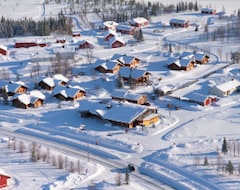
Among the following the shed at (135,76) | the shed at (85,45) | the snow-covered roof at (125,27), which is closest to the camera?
the shed at (135,76)

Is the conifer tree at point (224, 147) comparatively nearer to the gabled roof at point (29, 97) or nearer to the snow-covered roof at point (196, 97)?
the snow-covered roof at point (196, 97)

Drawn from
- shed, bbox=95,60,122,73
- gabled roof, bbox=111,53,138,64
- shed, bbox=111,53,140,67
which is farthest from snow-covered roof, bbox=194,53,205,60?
shed, bbox=95,60,122,73

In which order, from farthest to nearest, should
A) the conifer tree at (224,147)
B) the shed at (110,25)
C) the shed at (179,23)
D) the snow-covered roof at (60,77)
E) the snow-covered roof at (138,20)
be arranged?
the snow-covered roof at (138,20) < the shed at (179,23) < the shed at (110,25) < the snow-covered roof at (60,77) < the conifer tree at (224,147)

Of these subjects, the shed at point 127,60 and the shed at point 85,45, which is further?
the shed at point 85,45

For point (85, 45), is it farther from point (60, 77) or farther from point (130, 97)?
point (130, 97)

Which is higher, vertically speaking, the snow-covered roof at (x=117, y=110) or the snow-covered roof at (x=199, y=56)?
the snow-covered roof at (x=199, y=56)

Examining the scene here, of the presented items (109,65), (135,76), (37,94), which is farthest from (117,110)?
(109,65)

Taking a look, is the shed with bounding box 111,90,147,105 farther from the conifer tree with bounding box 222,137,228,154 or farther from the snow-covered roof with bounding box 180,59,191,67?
the conifer tree with bounding box 222,137,228,154

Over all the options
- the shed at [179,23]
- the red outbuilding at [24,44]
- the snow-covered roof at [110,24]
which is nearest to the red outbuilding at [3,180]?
the red outbuilding at [24,44]

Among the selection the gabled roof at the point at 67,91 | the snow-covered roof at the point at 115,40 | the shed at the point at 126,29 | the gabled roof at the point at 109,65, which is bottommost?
the gabled roof at the point at 67,91
